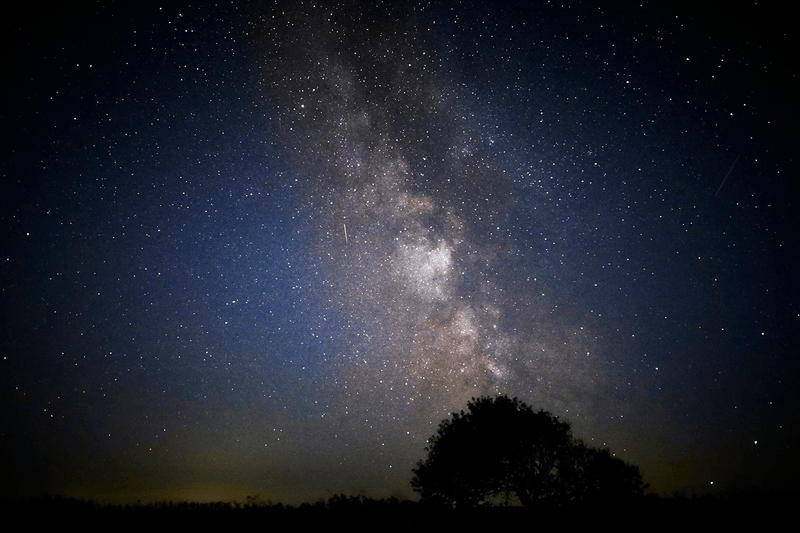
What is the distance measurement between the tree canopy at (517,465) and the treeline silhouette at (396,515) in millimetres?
3701

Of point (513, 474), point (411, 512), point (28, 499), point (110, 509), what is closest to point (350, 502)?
point (411, 512)

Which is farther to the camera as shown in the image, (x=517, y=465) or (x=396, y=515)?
(x=517, y=465)

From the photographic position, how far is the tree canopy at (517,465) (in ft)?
55.0

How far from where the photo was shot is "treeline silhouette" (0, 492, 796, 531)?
27.8 feet

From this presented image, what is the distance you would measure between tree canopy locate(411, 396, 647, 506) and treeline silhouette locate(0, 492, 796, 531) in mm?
3701

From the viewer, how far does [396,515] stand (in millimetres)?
12383

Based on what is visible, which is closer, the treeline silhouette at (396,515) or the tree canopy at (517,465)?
the treeline silhouette at (396,515)

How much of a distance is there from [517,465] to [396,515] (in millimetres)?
7676

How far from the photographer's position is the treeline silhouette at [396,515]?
8477mm

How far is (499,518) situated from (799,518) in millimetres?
7642

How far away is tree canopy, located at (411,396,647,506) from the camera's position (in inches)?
660

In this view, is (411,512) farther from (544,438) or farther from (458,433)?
(544,438)

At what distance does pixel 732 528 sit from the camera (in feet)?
26.4

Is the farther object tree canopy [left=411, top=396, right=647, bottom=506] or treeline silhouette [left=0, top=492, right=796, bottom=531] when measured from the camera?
A: tree canopy [left=411, top=396, right=647, bottom=506]
